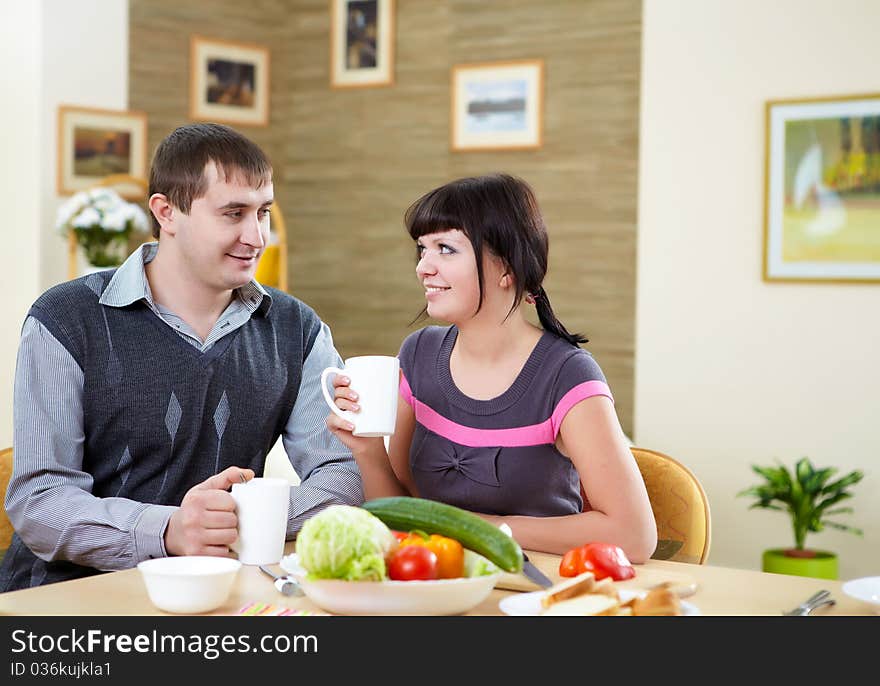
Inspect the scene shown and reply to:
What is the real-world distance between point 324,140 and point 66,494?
14.9 ft

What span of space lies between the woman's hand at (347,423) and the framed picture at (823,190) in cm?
336

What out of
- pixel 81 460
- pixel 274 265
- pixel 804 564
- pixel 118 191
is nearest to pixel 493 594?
pixel 81 460

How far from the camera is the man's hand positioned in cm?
162

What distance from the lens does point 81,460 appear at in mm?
1914

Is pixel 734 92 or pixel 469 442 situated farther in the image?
pixel 734 92

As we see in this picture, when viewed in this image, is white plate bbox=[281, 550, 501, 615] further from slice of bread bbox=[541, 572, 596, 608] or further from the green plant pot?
the green plant pot

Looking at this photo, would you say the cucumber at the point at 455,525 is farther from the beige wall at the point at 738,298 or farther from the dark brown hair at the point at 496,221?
the beige wall at the point at 738,298

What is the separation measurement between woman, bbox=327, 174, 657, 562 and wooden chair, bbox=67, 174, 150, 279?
3133 mm

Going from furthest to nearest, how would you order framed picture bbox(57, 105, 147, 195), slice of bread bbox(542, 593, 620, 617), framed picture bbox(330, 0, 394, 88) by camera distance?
1. framed picture bbox(330, 0, 394, 88)
2. framed picture bbox(57, 105, 147, 195)
3. slice of bread bbox(542, 593, 620, 617)

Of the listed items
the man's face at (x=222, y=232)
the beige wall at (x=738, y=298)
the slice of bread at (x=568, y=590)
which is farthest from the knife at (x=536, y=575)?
the beige wall at (x=738, y=298)

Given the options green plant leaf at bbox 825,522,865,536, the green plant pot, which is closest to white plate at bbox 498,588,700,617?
the green plant pot

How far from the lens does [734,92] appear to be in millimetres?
5012
